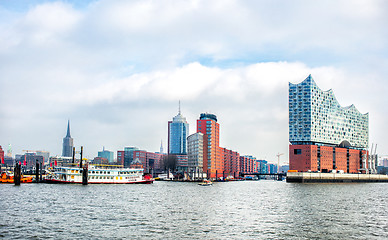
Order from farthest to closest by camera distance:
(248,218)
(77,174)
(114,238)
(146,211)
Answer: (77,174), (146,211), (248,218), (114,238)

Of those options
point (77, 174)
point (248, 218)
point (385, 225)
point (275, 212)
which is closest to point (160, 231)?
point (248, 218)

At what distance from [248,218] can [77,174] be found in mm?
117330

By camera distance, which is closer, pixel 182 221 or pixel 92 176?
pixel 182 221

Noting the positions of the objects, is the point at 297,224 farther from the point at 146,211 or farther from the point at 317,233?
the point at 146,211

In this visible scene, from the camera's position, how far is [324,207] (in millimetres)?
88875

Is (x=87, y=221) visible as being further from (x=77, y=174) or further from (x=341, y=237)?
(x=77, y=174)

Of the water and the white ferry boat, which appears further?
the white ferry boat

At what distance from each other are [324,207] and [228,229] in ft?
130

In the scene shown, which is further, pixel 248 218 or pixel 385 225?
pixel 248 218

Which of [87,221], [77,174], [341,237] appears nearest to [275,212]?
[341,237]

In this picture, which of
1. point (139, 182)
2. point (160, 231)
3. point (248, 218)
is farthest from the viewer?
point (139, 182)

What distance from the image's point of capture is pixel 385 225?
64250mm

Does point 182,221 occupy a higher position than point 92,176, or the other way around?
point 182,221

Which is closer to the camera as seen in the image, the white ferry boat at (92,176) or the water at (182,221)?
the water at (182,221)
